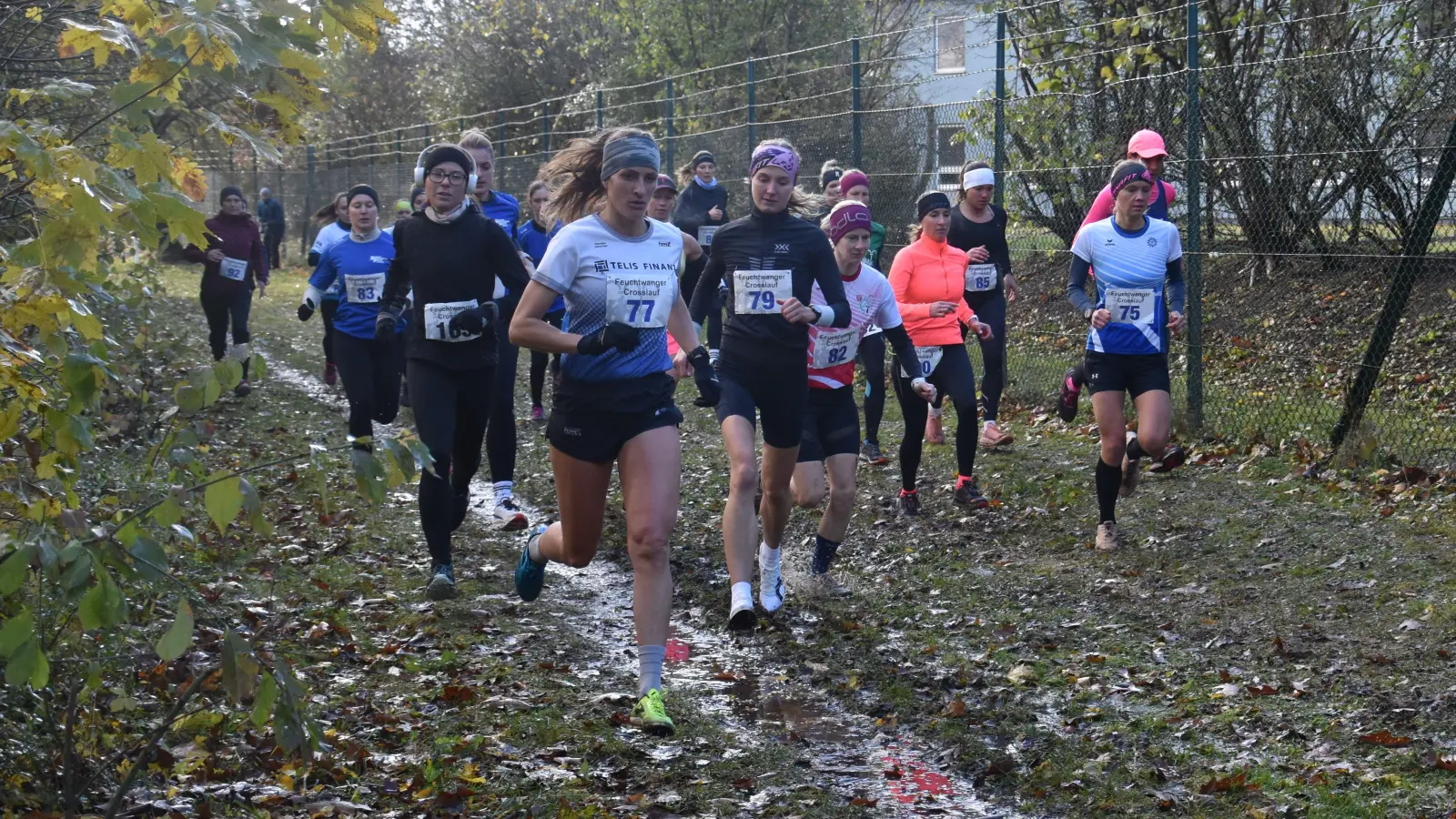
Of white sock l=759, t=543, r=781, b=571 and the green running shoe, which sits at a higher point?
white sock l=759, t=543, r=781, b=571

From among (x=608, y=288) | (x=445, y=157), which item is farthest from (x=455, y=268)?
(x=608, y=288)

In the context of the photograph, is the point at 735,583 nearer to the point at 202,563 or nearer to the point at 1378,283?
Answer: the point at 202,563

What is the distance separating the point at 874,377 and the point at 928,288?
97cm

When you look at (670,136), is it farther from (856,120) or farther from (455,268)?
(455,268)

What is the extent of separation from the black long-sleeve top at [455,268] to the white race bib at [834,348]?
156 cm

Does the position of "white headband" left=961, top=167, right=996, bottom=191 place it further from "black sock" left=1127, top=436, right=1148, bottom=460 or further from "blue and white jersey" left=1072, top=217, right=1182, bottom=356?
"black sock" left=1127, top=436, right=1148, bottom=460

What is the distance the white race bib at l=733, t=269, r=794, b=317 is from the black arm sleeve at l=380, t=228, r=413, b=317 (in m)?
1.89

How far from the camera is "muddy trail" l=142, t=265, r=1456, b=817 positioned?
4.97 m

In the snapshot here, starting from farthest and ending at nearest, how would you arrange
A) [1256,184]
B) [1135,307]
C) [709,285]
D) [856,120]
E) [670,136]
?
[670,136]
[856,120]
[1256,184]
[1135,307]
[709,285]

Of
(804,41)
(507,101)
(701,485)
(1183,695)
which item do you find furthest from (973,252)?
(507,101)

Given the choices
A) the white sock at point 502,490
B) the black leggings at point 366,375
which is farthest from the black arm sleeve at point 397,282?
the black leggings at point 366,375

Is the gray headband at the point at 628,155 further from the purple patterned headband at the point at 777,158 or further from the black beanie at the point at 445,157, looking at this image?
the black beanie at the point at 445,157

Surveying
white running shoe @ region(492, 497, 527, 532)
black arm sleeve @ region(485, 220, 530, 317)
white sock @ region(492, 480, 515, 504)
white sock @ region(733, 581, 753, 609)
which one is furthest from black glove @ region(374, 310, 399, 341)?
white sock @ region(733, 581, 753, 609)

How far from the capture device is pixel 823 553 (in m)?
8.00
